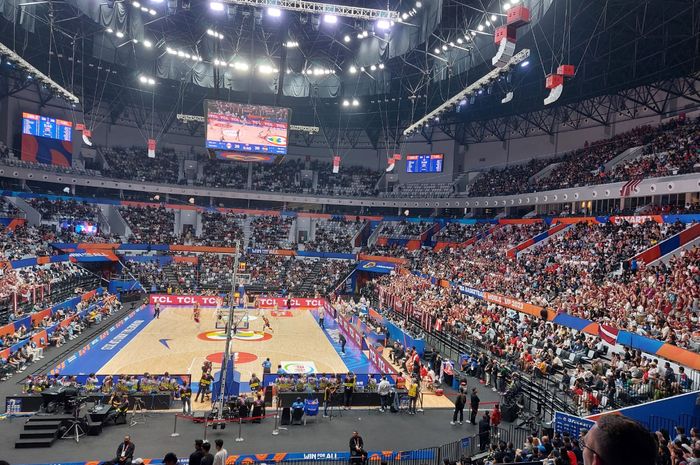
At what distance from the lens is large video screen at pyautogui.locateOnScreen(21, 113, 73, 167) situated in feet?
146

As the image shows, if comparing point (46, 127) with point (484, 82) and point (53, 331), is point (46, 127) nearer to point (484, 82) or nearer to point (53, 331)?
point (53, 331)

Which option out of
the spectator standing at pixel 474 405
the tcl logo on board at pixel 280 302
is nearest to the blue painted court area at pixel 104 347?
the tcl logo on board at pixel 280 302

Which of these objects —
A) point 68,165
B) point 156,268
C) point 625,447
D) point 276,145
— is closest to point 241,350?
point 276,145

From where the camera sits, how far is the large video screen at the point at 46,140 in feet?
146

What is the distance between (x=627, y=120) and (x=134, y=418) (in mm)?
38873

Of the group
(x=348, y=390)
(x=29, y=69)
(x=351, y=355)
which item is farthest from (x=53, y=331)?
(x=348, y=390)

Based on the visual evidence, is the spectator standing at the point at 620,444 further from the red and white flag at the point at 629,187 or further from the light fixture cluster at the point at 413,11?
the light fixture cluster at the point at 413,11

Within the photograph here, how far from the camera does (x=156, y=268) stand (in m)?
45.3

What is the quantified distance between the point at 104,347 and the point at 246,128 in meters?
17.7

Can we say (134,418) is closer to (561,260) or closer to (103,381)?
(103,381)

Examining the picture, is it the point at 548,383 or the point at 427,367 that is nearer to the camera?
the point at 548,383

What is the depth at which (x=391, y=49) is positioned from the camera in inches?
1649

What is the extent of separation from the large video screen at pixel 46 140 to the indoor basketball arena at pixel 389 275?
0.66ft

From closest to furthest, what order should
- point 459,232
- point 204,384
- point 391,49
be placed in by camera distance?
point 204,384 → point 391,49 → point 459,232
